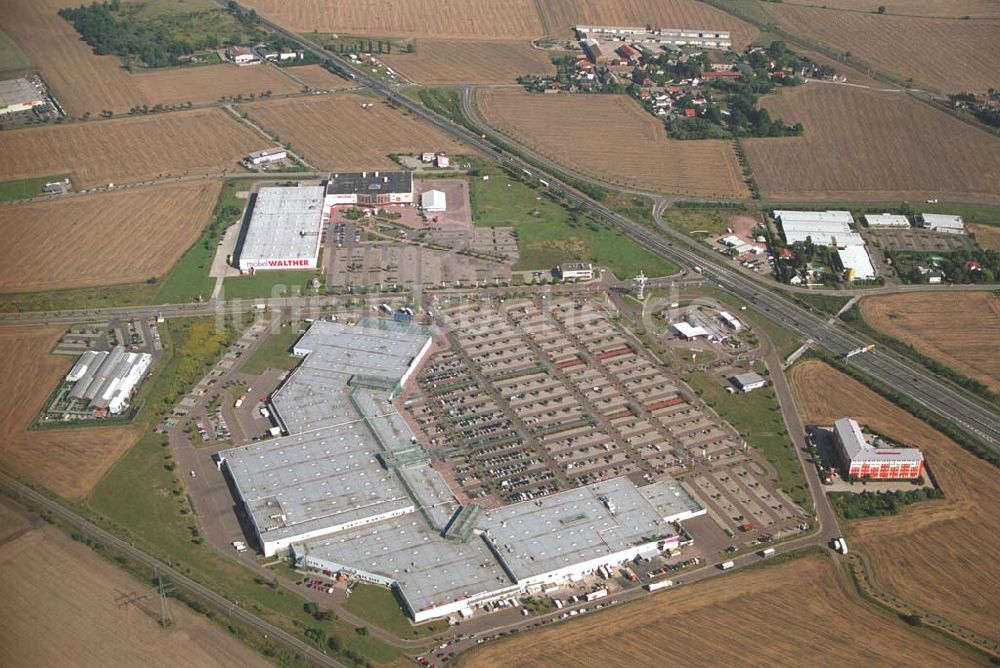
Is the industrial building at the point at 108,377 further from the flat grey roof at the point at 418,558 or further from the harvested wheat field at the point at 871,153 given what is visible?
the harvested wheat field at the point at 871,153

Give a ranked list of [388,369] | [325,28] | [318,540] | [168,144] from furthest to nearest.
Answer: [325,28] < [168,144] < [388,369] < [318,540]

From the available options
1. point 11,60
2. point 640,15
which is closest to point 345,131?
point 11,60

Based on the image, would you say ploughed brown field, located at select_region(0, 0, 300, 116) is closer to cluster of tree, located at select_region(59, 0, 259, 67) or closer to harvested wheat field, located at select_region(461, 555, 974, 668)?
cluster of tree, located at select_region(59, 0, 259, 67)

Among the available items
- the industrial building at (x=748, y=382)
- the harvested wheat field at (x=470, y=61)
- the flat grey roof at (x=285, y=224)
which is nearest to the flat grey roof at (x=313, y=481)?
the flat grey roof at (x=285, y=224)

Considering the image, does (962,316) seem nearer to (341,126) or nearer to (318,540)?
(318,540)

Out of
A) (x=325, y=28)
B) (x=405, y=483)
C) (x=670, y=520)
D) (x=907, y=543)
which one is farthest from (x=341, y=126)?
(x=907, y=543)

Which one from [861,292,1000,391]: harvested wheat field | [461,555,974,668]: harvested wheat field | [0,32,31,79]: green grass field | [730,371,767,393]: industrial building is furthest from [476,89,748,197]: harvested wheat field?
[0,32,31,79]: green grass field

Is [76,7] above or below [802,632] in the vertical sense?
above
